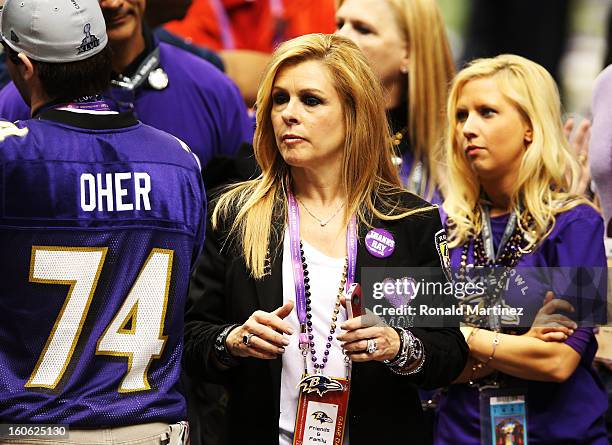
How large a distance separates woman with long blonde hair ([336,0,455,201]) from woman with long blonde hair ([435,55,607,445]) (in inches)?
21.2

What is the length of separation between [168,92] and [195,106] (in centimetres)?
12

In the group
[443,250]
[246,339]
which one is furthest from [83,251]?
[443,250]

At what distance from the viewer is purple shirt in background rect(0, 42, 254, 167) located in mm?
4812

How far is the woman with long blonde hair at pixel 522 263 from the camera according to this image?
160 inches

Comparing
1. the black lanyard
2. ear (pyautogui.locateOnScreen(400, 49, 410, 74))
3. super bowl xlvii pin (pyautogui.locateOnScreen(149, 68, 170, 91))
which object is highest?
ear (pyautogui.locateOnScreen(400, 49, 410, 74))

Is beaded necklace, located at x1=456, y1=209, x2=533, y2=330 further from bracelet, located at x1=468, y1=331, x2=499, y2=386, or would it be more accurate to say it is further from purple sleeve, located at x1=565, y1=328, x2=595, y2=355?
purple sleeve, located at x1=565, y1=328, x2=595, y2=355

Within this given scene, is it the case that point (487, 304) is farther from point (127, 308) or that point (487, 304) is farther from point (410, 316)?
point (127, 308)

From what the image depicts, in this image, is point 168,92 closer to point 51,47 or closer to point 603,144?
point 51,47

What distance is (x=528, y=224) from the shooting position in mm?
4211

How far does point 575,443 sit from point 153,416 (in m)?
1.50

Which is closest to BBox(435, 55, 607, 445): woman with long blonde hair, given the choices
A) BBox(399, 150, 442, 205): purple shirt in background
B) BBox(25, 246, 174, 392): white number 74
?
BBox(399, 150, 442, 205): purple shirt in background

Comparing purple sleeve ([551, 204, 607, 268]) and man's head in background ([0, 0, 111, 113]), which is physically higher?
man's head in background ([0, 0, 111, 113])

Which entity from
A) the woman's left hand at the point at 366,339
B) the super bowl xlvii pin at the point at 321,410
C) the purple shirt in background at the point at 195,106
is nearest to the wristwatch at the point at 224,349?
the super bowl xlvii pin at the point at 321,410

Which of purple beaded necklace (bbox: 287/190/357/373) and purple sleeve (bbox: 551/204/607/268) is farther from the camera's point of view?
purple sleeve (bbox: 551/204/607/268)
